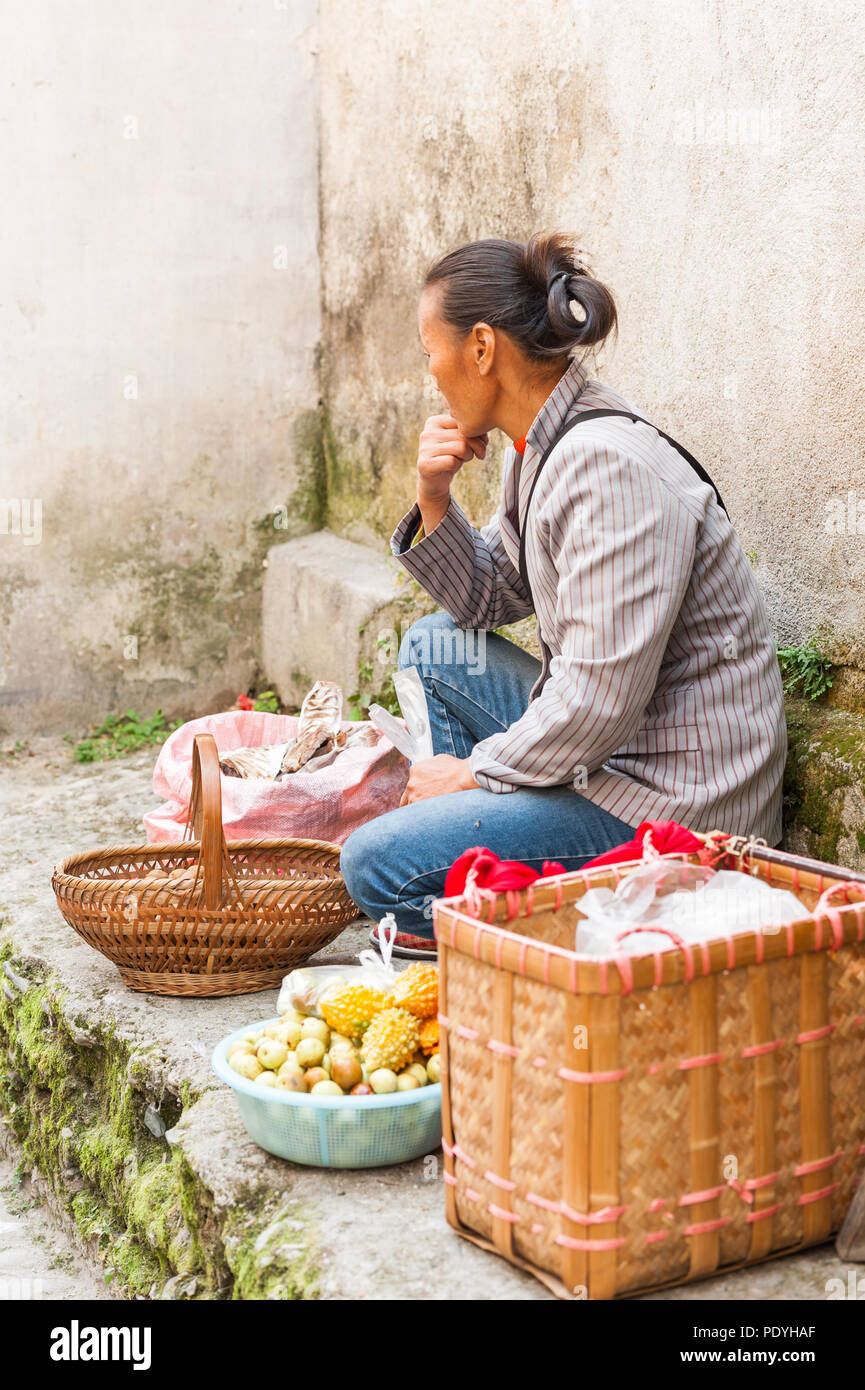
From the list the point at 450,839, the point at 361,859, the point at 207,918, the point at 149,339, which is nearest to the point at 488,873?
the point at 450,839

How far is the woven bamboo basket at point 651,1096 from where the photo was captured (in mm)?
1597

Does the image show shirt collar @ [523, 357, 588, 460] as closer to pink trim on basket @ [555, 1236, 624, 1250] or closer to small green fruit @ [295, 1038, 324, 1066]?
small green fruit @ [295, 1038, 324, 1066]

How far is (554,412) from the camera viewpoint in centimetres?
243

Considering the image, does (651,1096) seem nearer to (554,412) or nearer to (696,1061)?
(696,1061)

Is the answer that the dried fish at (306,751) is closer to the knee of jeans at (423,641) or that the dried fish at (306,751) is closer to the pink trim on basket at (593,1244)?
the knee of jeans at (423,641)

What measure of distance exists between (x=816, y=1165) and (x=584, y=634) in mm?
860

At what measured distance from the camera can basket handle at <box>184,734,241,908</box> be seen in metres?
2.54

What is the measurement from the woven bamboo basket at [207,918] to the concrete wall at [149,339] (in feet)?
8.20

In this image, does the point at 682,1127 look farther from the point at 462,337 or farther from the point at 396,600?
the point at 396,600

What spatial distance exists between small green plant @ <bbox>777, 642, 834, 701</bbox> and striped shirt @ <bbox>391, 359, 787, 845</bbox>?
41 cm

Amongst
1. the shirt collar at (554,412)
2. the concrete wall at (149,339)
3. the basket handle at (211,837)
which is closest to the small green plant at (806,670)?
the shirt collar at (554,412)

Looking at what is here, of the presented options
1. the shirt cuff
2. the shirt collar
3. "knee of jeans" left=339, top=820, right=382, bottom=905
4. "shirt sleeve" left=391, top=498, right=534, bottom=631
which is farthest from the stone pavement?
the shirt collar

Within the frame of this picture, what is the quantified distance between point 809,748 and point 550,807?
586 mm
